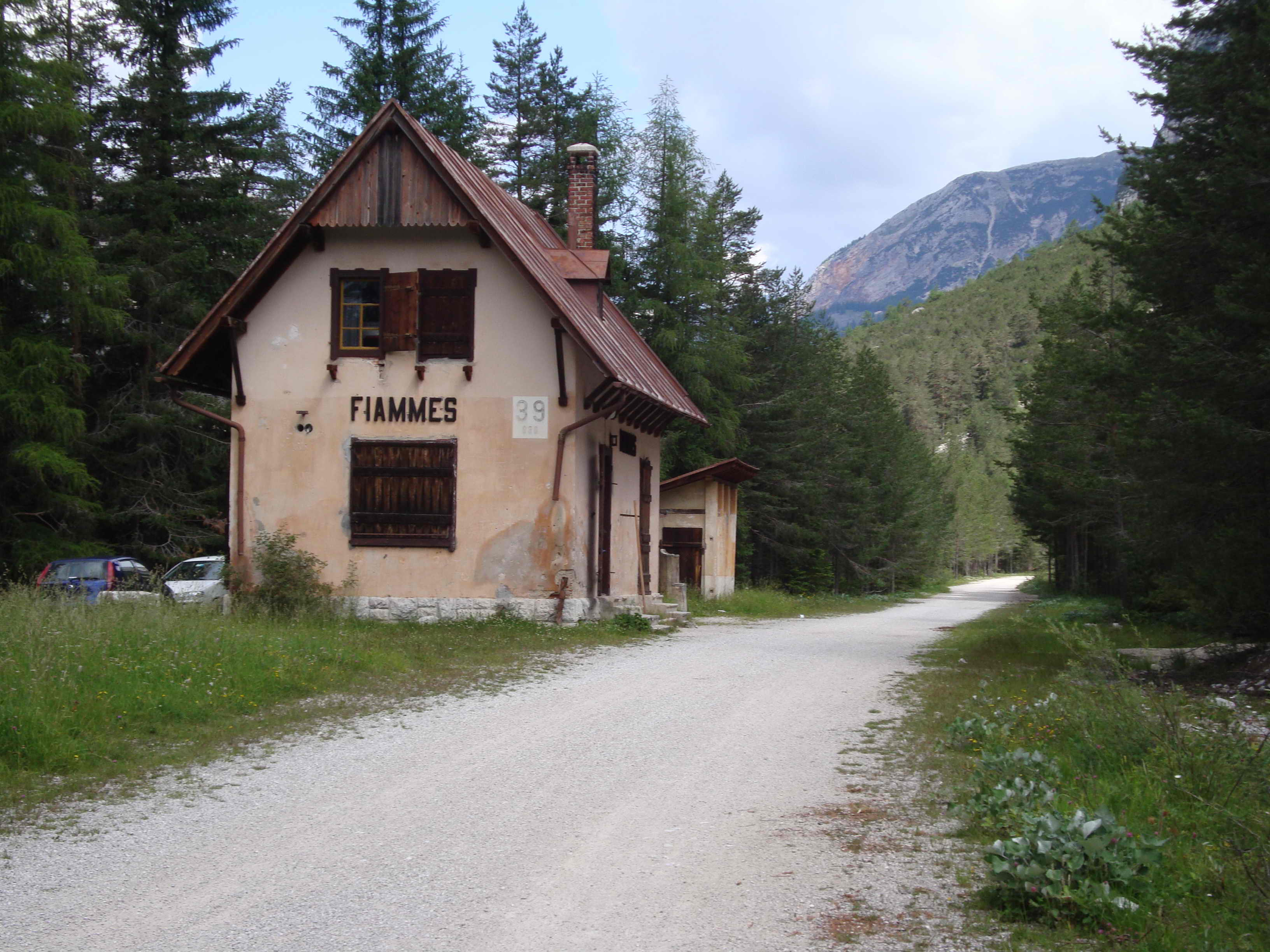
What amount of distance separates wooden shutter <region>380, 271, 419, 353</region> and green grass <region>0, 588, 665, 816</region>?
5.99m

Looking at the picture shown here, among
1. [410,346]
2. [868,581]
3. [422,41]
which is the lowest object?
[868,581]

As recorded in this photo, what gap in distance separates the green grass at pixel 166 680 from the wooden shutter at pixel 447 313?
5957 millimetres

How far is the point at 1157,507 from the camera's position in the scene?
544 inches

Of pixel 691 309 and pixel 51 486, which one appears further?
pixel 691 309

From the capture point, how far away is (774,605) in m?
32.2

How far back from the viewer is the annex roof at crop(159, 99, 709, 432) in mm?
19109

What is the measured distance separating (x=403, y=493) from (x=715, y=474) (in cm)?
1304

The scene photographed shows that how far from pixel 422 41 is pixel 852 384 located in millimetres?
28971

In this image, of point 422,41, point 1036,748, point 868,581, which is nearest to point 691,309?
point 422,41

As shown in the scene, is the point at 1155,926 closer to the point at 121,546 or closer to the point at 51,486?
the point at 51,486

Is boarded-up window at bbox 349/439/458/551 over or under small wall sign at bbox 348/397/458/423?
under

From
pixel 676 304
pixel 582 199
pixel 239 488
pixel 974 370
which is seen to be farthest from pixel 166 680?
pixel 974 370

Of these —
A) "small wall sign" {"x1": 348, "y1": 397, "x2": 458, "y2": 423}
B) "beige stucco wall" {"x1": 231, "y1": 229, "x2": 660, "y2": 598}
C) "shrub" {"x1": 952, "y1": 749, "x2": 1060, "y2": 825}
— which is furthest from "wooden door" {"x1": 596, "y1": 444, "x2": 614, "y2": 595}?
"shrub" {"x1": 952, "y1": 749, "x2": 1060, "y2": 825}

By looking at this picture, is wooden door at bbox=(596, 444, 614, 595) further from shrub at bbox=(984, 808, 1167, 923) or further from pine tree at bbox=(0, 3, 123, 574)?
shrub at bbox=(984, 808, 1167, 923)
